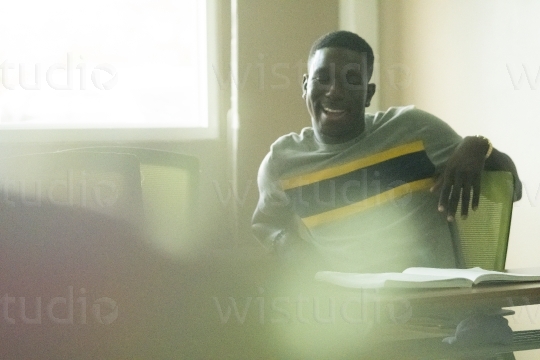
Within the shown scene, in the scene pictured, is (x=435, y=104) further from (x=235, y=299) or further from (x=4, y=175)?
(x=4, y=175)

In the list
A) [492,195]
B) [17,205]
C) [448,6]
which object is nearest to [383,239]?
[492,195]

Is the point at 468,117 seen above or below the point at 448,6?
below

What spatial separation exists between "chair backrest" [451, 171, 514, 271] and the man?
3 centimetres

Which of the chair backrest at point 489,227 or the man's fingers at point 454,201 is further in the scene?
the chair backrest at point 489,227

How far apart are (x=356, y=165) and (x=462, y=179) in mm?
333

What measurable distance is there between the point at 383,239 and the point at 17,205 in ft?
3.45

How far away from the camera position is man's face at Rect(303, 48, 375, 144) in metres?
1.69

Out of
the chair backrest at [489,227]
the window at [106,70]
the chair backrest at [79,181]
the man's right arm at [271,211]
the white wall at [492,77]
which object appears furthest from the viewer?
the window at [106,70]

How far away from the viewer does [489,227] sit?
1.54 meters

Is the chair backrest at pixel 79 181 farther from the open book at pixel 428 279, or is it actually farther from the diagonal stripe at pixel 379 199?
the diagonal stripe at pixel 379 199

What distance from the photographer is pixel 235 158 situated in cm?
292

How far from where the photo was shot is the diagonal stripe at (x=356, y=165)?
5.40 ft

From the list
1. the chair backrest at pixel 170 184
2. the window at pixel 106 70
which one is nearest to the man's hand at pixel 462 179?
the chair backrest at pixel 170 184

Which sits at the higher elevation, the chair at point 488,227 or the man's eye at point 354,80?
the man's eye at point 354,80
